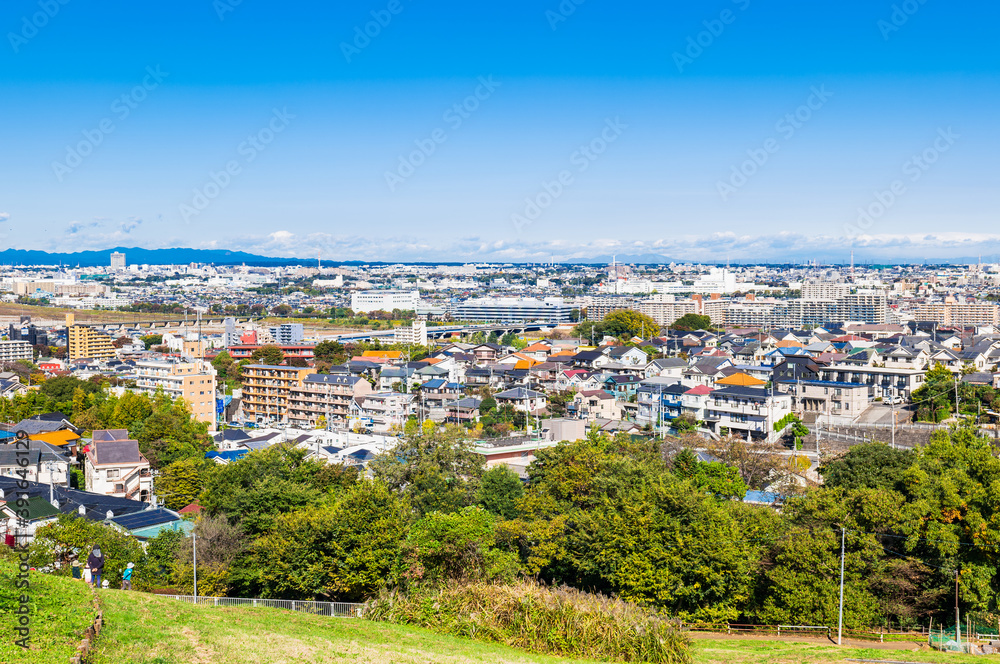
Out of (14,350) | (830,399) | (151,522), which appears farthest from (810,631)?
(14,350)

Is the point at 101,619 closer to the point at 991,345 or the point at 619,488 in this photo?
the point at 619,488

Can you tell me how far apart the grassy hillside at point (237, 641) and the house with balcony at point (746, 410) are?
14.9m

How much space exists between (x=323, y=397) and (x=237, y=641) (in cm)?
2219

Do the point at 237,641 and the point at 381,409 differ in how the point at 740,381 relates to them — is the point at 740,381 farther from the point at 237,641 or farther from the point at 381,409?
the point at 237,641

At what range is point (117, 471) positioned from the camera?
16.7 m

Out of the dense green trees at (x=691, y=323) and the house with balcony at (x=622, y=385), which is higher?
the dense green trees at (x=691, y=323)

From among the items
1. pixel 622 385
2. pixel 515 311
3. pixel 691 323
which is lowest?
pixel 622 385

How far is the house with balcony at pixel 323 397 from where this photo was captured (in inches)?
1070

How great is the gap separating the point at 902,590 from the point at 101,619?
7841 millimetres

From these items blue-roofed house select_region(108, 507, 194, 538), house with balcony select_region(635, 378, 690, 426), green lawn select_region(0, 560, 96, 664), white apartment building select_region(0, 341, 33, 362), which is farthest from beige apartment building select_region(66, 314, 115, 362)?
green lawn select_region(0, 560, 96, 664)

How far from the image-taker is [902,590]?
29.4 ft

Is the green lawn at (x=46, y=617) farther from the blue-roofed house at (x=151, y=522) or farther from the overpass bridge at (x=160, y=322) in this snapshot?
the overpass bridge at (x=160, y=322)

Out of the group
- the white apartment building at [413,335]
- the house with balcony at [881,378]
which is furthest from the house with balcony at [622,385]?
the white apartment building at [413,335]

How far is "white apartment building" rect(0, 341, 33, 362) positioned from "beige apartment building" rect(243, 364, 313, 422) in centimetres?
2082
